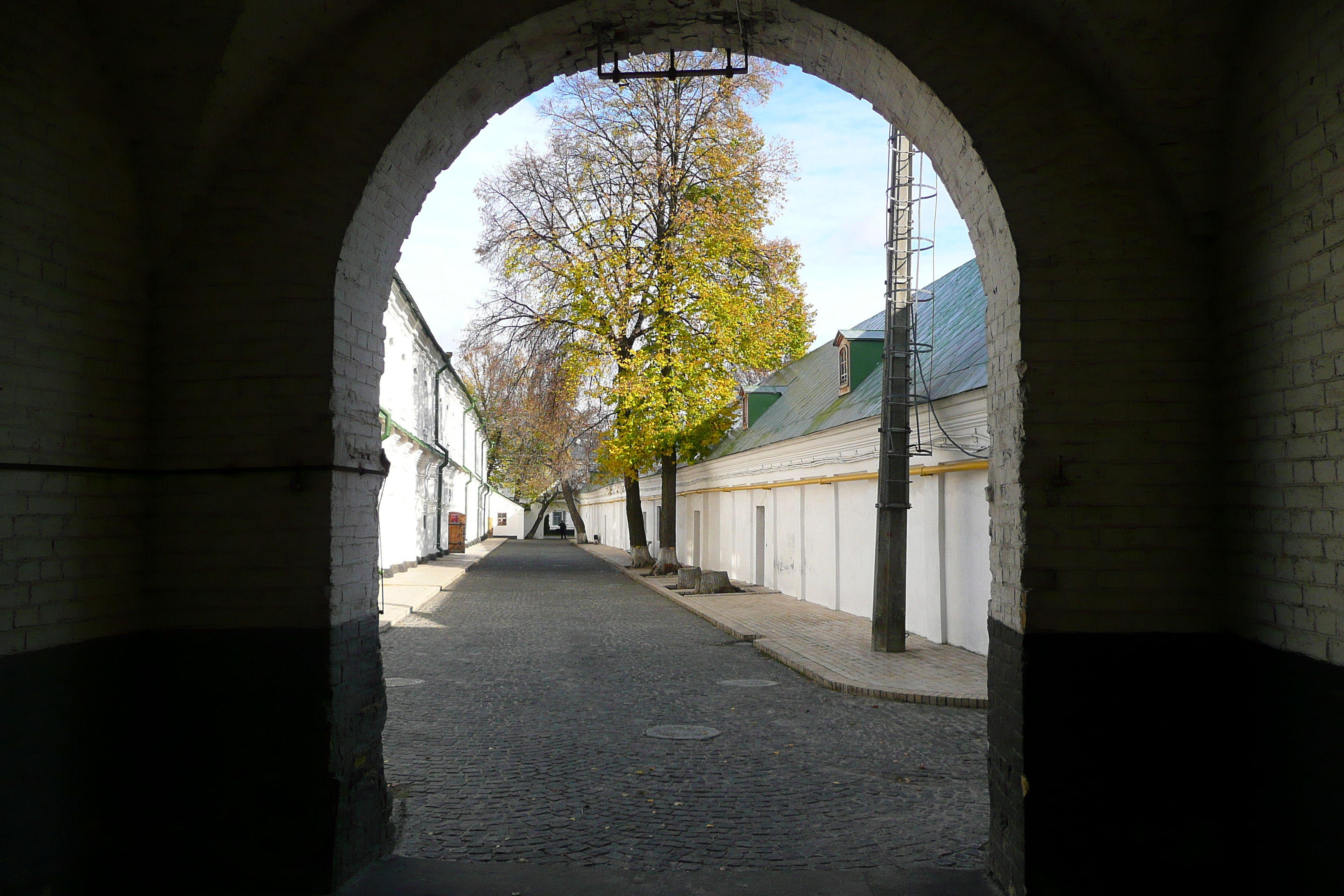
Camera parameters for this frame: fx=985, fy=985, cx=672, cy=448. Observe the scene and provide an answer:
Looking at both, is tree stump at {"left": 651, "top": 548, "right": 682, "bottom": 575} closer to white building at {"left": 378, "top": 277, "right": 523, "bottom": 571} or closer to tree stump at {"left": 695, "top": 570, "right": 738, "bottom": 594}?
tree stump at {"left": 695, "top": 570, "right": 738, "bottom": 594}

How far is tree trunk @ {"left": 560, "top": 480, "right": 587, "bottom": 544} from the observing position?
192 ft

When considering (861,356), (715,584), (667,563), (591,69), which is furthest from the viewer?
(667,563)

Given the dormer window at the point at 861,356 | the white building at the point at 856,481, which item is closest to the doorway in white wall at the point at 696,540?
the white building at the point at 856,481

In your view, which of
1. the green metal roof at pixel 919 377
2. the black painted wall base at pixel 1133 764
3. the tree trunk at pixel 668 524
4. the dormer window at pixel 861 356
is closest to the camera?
the black painted wall base at pixel 1133 764

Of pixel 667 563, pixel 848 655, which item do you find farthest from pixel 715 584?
pixel 848 655

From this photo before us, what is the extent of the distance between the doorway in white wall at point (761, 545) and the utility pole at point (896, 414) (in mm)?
10868

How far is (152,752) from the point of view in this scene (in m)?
4.67

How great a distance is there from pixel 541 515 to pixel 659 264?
48.8 metres

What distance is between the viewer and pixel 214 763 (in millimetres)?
4668

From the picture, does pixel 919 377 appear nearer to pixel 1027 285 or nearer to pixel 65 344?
pixel 1027 285

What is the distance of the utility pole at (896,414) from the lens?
1207 centimetres

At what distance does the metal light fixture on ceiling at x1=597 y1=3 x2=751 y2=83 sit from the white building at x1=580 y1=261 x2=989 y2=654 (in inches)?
105

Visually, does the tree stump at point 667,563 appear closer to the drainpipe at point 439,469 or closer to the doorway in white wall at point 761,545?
the doorway in white wall at point 761,545

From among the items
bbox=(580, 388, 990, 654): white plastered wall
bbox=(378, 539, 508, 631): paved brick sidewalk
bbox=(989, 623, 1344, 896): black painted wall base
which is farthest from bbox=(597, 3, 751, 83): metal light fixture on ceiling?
bbox=(378, 539, 508, 631): paved brick sidewalk
